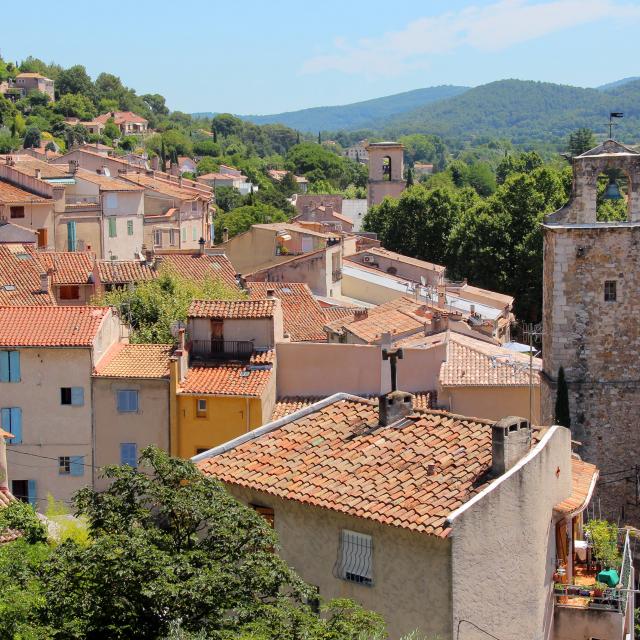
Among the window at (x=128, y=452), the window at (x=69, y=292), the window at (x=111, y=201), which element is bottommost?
the window at (x=128, y=452)

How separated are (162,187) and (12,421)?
42307 mm

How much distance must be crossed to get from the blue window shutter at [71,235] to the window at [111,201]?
2.84 m

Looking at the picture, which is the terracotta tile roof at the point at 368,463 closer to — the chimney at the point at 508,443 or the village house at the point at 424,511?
the village house at the point at 424,511

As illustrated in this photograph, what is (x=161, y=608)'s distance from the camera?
13.3 m

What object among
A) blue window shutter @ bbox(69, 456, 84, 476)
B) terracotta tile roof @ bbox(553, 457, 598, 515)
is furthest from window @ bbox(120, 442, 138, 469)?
terracotta tile roof @ bbox(553, 457, 598, 515)

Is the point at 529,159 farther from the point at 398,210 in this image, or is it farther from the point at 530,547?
the point at 530,547

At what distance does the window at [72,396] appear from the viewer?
2933cm

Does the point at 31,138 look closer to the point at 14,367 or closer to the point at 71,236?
the point at 71,236

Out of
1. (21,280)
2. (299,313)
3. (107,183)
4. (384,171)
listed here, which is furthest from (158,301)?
(384,171)

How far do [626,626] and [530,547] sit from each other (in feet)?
10.5

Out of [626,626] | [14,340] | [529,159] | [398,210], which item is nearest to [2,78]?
[529,159]

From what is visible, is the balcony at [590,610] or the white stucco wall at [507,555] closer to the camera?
the white stucco wall at [507,555]

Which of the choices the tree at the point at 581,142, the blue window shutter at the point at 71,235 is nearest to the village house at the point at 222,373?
the blue window shutter at the point at 71,235

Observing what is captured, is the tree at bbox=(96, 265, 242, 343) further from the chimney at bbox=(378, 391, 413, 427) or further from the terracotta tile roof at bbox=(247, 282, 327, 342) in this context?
the chimney at bbox=(378, 391, 413, 427)
